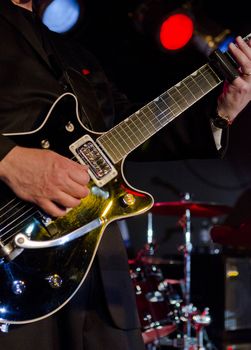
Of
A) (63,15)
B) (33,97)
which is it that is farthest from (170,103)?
(63,15)

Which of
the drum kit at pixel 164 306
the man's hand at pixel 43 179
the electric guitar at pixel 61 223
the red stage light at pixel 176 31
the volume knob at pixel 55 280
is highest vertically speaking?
the man's hand at pixel 43 179

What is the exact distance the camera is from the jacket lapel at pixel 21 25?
64.3 inches

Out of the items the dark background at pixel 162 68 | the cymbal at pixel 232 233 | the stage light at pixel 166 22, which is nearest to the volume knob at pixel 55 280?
the cymbal at pixel 232 233

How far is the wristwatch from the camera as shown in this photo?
178cm

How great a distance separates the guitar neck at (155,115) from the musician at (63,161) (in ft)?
0.25

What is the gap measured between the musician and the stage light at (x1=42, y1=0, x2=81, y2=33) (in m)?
2.15

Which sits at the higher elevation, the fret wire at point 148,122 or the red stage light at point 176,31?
the fret wire at point 148,122

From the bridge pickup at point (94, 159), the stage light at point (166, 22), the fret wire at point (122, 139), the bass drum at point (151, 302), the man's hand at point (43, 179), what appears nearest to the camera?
the man's hand at point (43, 179)

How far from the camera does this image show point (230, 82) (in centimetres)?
178

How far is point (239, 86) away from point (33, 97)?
2.26 feet

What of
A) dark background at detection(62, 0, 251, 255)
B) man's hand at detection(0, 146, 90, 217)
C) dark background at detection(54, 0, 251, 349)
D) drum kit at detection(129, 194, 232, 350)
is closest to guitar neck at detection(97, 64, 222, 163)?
man's hand at detection(0, 146, 90, 217)

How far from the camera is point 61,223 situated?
146cm

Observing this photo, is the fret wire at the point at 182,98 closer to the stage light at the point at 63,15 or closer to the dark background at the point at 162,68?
the dark background at the point at 162,68

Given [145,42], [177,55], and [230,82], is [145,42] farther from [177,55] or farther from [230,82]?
[230,82]
